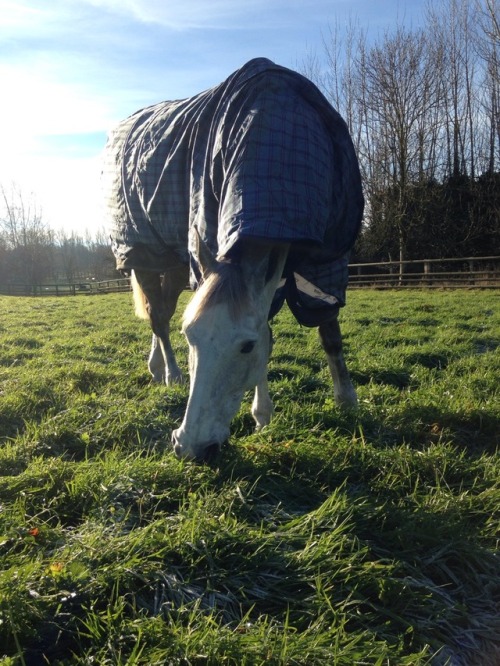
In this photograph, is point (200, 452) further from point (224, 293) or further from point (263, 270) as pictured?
point (263, 270)

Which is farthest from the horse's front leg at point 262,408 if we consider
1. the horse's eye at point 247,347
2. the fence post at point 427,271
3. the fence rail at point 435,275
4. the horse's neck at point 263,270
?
the fence post at point 427,271

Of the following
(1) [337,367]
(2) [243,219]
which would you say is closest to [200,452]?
(2) [243,219]

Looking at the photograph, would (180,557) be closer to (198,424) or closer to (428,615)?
(198,424)

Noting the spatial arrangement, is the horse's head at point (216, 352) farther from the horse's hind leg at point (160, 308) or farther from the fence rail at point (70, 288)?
the fence rail at point (70, 288)

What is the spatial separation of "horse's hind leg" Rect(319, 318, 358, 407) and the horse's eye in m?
1.49

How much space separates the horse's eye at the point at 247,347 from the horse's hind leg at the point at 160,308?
2.45 m

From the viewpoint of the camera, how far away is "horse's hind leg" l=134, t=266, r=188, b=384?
489cm

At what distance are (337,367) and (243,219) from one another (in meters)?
1.70

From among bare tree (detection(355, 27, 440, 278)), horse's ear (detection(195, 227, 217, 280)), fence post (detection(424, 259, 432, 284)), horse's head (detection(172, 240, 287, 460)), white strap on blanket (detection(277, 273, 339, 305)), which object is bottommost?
horse's head (detection(172, 240, 287, 460))

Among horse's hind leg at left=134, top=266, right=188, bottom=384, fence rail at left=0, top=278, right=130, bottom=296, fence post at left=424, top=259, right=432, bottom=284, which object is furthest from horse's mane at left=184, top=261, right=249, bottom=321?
fence rail at left=0, top=278, right=130, bottom=296

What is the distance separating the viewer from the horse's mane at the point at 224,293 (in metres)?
2.38

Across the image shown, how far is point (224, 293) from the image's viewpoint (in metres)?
2.39

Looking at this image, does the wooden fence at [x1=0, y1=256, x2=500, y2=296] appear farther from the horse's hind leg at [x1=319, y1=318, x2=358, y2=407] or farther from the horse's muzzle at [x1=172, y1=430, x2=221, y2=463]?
the horse's muzzle at [x1=172, y1=430, x2=221, y2=463]

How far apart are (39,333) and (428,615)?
7921mm
